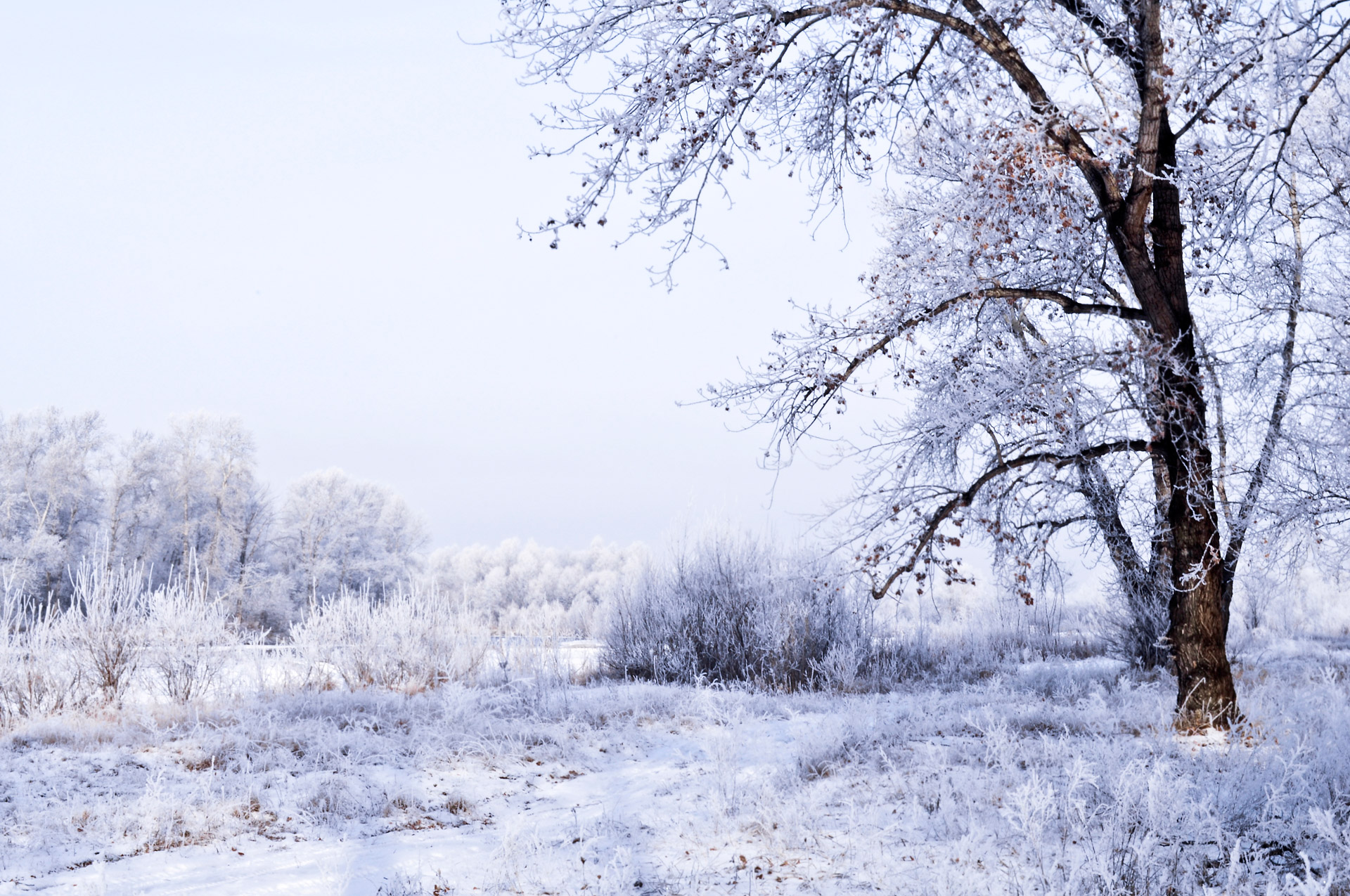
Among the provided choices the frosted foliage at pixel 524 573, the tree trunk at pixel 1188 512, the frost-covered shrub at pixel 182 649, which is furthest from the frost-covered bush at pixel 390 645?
the frosted foliage at pixel 524 573

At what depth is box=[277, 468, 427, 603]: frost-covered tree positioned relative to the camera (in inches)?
1329

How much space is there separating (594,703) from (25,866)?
532cm

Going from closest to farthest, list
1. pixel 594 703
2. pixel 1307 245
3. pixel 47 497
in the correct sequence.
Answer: pixel 1307 245 < pixel 594 703 < pixel 47 497

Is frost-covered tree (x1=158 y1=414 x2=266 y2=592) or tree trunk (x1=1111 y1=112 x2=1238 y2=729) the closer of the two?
tree trunk (x1=1111 y1=112 x2=1238 y2=729)

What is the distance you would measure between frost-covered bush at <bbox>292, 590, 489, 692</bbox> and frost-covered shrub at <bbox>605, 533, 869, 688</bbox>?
268 centimetres

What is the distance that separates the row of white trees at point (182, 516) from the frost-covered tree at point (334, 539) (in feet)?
0.17

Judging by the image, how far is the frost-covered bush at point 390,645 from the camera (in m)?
10.7

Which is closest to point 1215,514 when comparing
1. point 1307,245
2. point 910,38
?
point 1307,245

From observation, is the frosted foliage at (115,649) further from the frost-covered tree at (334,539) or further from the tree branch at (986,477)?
the frost-covered tree at (334,539)

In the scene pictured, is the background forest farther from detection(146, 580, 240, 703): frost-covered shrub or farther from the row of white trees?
detection(146, 580, 240, 703): frost-covered shrub

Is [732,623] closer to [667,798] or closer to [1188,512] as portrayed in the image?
[667,798]

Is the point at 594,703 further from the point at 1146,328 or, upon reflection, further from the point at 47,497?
the point at 47,497

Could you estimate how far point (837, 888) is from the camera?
143 inches

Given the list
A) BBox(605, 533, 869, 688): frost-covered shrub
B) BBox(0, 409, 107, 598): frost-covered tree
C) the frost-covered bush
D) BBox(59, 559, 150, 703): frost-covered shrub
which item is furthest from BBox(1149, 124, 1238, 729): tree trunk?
BBox(0, 409, 107, 598): frost-covered tree
